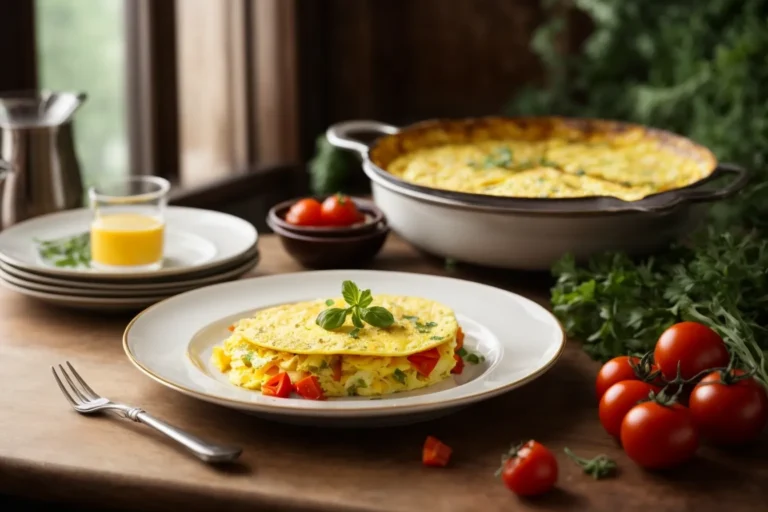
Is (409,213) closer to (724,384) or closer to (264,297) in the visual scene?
(264,297)

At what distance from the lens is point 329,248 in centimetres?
225

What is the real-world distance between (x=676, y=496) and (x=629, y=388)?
173 mm

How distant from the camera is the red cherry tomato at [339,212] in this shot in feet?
7.58

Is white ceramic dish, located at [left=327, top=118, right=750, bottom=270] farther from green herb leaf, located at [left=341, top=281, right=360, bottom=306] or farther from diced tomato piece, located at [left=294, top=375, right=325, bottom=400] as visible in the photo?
diced tomato piece, located at [left=294, top=375, right=325, bottom=400]

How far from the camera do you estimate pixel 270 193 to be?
4.07m

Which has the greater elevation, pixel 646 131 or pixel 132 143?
pixel 646 131

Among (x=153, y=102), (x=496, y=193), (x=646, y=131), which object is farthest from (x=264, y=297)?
(x=153, y=102)

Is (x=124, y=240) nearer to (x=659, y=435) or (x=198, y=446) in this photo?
(x=198, y=446)

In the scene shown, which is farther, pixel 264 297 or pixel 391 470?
pixel 264 297

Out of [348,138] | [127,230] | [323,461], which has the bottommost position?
[323,461]

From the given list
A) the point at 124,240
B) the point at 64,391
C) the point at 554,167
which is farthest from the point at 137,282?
the point at 554,167

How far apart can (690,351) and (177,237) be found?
123 centimetres

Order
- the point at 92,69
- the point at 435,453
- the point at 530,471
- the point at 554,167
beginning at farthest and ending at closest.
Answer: the point at 92,69 < the point at 554,167 < the point at 435,453 < the point at 530,471

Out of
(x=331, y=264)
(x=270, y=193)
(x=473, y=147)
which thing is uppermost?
(x=473, y=147)
